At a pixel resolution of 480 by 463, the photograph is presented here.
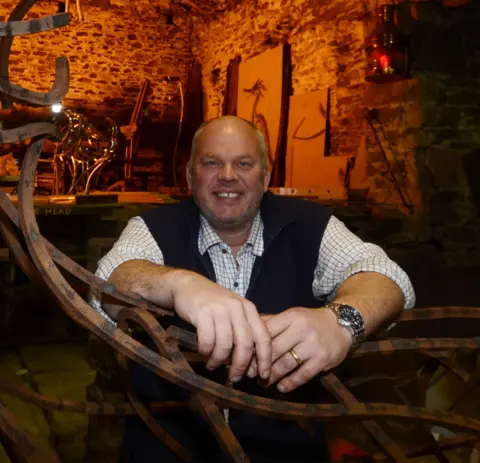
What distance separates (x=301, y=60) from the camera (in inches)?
225

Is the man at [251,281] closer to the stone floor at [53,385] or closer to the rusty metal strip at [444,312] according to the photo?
the rusty metal strip at [444,312]

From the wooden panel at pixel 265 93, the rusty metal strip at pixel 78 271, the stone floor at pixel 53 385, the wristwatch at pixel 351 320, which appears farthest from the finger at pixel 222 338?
the wooden panel at pixel 265 93

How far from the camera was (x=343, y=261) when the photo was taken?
155cm

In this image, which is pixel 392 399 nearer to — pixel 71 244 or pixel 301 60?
pixel 71 244

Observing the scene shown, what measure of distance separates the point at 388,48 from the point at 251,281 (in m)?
2.88

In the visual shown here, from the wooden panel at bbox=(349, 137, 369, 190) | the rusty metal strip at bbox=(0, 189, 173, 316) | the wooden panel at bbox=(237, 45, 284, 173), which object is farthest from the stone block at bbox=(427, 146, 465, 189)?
the rusty metal strip at bbox=(0, 189, 173, 316)

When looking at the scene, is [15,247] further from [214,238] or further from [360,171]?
[360,171]

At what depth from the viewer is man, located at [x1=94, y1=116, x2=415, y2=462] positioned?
765 mm

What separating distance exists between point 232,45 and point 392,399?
18.0ft

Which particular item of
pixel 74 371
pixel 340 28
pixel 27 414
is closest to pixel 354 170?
pixel 340 28

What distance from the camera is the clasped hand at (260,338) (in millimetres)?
729

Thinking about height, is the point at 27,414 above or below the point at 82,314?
below

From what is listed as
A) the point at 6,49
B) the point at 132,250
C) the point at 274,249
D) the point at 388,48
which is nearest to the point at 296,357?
the point at 6,49

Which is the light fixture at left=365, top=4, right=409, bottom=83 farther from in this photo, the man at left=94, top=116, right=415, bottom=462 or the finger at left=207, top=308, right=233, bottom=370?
the finger at left=207, top=308, right=233, bottom=370
